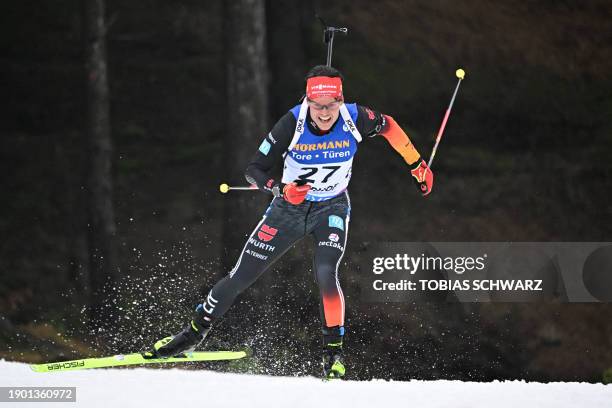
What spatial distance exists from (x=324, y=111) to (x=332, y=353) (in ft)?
5.58

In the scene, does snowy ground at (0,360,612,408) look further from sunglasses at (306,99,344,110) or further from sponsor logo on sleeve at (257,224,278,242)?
sunglasses at (306,99,344,110)

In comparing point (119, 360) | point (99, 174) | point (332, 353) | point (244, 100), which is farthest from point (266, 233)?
point (99, 174)

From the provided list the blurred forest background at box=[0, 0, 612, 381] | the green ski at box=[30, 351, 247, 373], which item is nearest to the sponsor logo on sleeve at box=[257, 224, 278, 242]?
the green ski at box=[30, 351, 247, 373]

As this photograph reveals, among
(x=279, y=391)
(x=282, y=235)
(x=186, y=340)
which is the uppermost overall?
(x=282, y=235)

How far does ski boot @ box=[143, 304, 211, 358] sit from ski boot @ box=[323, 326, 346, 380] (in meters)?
0.95

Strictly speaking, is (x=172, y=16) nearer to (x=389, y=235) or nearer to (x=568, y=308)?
(x=389, y=235)

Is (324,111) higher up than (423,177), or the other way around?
(324,111)

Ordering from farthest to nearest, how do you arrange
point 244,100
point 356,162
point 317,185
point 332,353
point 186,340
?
1. point 356,162
2. point 244,100
3. point 186,340
4. point 317,185
5. point 332,353

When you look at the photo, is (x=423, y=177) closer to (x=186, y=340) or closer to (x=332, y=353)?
(x=332, y=353)

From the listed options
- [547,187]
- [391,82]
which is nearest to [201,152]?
[391,82]

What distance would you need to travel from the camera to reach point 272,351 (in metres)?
10.3

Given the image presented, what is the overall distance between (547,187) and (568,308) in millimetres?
1582

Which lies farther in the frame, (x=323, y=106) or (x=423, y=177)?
(x=423, y=177)

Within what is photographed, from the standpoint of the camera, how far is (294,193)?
20.9 ft
